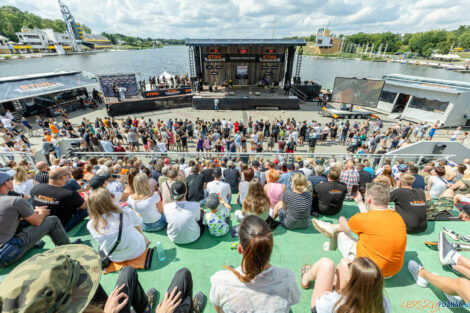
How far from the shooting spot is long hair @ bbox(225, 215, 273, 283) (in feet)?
5.18

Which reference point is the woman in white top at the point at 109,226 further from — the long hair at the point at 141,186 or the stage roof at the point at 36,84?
the stage roof at the point at 36,84

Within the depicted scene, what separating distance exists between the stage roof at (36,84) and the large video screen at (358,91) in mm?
26196

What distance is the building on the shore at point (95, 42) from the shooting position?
401 feet

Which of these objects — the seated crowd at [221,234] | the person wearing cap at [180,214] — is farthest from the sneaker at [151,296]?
the person wearing cap at [180,214]

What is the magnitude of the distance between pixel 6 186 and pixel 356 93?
2339cm

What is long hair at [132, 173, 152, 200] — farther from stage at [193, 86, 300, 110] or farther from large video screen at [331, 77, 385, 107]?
large video screen at [331, 77, 385, 107]

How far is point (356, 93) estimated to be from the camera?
769 inches

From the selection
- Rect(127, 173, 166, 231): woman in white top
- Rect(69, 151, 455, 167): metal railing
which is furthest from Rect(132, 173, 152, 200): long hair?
Rect(69, 151, 455, 167): metal railing

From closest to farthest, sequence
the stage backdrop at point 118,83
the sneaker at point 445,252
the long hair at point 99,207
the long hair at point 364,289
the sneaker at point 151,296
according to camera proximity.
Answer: the long hair at point 364,289
the long hair at point 99,207
the sneaker at point 151,296
the sneaker at point 445,252
the stage backdrop at point 118,83

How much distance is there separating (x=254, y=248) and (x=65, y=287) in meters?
1.31

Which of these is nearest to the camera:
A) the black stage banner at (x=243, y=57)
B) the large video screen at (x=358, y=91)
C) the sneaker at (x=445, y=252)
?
the sneaker at (x=445, y=252)

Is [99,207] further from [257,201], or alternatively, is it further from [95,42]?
[95,42]

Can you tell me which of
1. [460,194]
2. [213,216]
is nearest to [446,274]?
[460,194]

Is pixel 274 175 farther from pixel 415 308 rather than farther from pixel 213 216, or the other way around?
pixel 415 308
